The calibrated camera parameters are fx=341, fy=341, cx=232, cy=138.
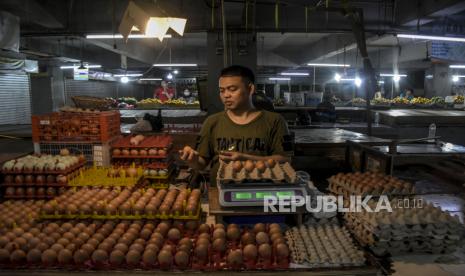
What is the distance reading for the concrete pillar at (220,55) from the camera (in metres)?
9.68

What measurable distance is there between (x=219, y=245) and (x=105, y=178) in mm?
2258

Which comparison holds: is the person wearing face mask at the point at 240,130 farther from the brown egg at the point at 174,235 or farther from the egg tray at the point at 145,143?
the egg tray at the point at 145,143

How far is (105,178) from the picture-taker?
3914 mm

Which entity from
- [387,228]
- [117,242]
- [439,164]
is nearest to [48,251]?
[117,242]

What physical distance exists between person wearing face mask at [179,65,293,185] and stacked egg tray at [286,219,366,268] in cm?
68

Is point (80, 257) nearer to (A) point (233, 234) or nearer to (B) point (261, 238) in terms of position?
(A) point (233, 234)

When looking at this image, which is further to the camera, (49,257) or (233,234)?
(233,234)

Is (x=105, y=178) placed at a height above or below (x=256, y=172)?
below

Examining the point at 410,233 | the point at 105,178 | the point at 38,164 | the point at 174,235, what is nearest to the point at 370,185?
the point at 410,233

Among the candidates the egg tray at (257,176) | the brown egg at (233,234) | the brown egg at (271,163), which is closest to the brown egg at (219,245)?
the brown egg at (233,234)

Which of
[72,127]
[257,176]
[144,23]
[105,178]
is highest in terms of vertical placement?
[144,23]

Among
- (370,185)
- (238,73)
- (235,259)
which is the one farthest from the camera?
(370,185)

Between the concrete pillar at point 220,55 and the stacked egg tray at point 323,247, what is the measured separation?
7.45m

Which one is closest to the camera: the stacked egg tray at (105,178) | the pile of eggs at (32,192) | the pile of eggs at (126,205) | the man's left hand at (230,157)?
the pile of eggs at (126,205)
